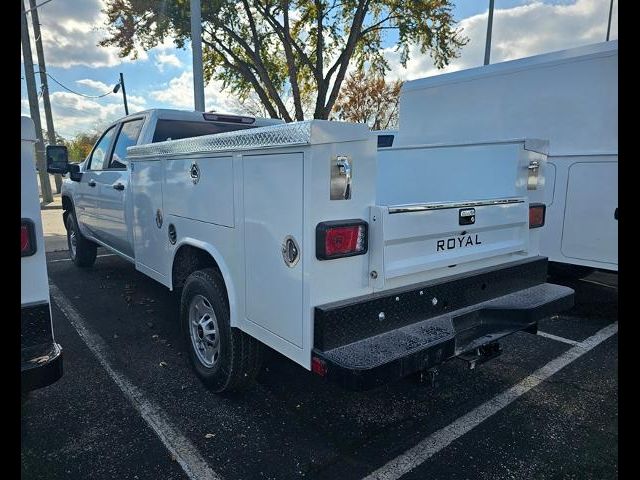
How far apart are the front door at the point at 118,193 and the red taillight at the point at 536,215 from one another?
3.56m

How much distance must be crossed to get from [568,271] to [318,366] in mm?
4435

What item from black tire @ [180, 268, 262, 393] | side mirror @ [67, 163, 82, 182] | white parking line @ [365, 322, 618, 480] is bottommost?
white parking line @ [365, 322, 618, 480]

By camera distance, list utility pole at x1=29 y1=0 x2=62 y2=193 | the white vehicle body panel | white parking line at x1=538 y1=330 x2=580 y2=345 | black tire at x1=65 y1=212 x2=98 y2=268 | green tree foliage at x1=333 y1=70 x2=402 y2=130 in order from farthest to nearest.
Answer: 1. green tree foliage at x1=333 y1=70 x2=402 y2=130
2. utility pole at x1=29 y1=0 x2=62 y2=193
3. black tire at x1=65 y1=212 x2=98 y2=268
4. white parking line at x1=538 y1=330 x2=580 y2=345
5. the white vehicle body panel

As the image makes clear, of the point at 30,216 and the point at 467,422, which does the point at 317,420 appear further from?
the point at 30,216

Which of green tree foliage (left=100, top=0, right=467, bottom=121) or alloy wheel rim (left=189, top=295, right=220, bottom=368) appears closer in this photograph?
alloy wheel rim (left=189, top=295, right=220, bottom=368)

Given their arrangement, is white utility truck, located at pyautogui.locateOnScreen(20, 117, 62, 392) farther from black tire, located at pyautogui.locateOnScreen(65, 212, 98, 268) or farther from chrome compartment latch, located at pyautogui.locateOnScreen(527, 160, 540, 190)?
black tire, located at pyautogui.locateOnScreen(65, 212, 98, 268)

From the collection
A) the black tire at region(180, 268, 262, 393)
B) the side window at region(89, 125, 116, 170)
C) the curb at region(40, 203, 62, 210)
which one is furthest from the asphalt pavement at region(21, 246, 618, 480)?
the curb at region(40, 203, 62, 210)

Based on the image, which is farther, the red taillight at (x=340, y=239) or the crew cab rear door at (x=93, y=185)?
the crew cab rear door at (x=93, y=185)

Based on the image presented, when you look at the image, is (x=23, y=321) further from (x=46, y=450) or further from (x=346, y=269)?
(x=346, y=269)

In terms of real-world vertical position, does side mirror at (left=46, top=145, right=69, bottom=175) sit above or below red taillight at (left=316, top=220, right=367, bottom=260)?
above

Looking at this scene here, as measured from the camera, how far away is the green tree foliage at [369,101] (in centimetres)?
2403

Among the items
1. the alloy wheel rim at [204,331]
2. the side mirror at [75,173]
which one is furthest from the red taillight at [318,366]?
the side mirror at [75,173]

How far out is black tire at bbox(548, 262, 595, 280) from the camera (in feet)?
17.2

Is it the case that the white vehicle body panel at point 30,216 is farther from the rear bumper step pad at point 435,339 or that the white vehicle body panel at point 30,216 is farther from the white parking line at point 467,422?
the white parking line at point 467,422
